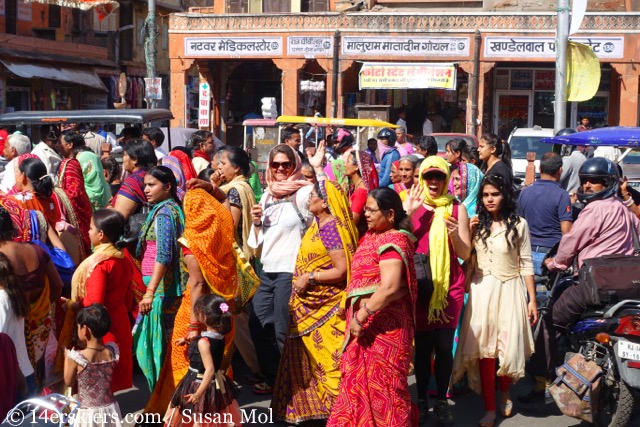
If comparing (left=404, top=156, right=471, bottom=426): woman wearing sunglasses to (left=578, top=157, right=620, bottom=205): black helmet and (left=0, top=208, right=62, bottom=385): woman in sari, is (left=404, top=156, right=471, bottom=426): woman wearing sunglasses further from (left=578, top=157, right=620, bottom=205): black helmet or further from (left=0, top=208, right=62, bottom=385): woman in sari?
(left=0, top=208, right=62, bottom=385): woman in sari

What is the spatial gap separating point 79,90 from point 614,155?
23682 millimetres

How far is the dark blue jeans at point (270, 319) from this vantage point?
590 cm

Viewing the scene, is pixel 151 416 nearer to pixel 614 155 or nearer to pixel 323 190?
pixel 323 190

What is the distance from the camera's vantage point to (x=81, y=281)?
526cm

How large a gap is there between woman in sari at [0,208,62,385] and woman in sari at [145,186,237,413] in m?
0.74

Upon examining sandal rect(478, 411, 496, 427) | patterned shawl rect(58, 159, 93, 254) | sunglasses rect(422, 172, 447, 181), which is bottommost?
sandal rect(478, 411, 496, 427)

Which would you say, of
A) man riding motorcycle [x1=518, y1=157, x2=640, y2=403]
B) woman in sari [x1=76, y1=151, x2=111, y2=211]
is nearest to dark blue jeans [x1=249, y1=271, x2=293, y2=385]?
man riding motorcycle [x1=518, y1=157, x2=640, y2=403]

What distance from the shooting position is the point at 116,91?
112 ft

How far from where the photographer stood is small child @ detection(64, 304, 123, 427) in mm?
4730

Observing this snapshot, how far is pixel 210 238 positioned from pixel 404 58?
20.1 metres

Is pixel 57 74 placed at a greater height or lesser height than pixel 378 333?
greater

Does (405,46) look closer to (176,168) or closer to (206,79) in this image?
(206,79)

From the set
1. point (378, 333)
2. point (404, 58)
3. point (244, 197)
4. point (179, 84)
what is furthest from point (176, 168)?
point (179, 84)

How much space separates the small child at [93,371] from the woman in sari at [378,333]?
1.28 m
